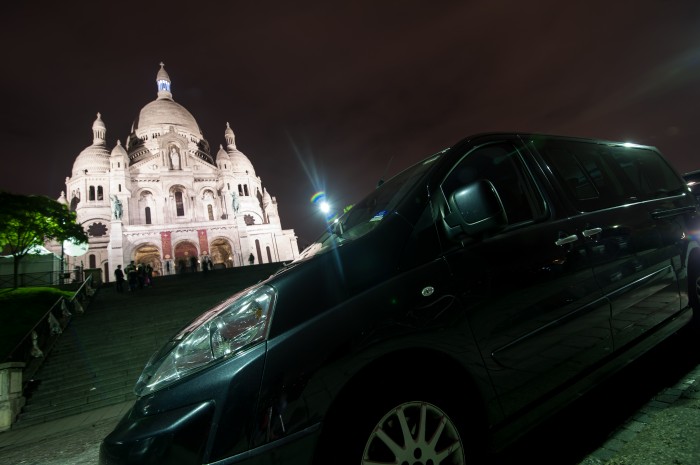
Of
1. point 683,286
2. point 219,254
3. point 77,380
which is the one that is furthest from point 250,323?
point 219,254

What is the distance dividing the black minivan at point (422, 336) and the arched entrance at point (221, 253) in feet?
151

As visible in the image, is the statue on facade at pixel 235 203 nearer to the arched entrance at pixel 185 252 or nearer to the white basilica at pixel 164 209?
the white basilica at pixel 164 209

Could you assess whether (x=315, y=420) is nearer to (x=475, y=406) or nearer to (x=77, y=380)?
(x=475, y=406)

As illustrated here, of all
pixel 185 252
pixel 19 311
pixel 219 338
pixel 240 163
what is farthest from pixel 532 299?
pixel 240 163

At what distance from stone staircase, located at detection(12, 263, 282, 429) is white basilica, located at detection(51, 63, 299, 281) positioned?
26.8m

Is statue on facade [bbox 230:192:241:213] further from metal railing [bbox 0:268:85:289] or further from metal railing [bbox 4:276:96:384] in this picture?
metal railing [bbox 4:276:96:384]

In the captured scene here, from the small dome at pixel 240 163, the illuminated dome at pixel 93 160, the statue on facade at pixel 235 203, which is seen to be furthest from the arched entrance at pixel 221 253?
the illuminated dome at pixel 93 160

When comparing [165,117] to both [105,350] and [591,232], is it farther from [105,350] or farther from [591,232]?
[591,232]

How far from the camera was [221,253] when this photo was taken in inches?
1949

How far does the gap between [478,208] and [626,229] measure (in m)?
1.62

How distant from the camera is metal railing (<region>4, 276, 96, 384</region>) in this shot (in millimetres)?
8361

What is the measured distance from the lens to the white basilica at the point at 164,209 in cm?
4147

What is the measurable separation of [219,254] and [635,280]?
51.9m

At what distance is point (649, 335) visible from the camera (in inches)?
97.9
